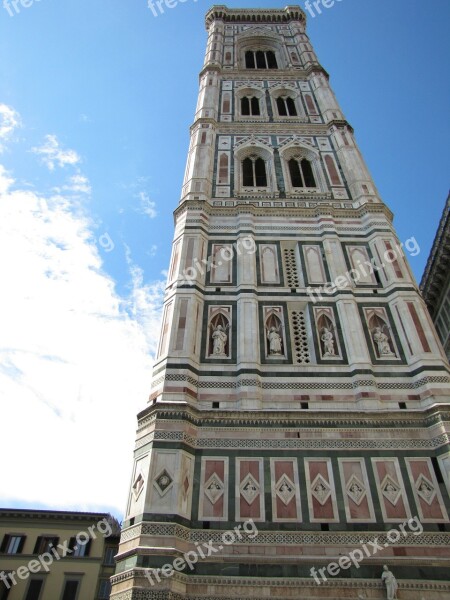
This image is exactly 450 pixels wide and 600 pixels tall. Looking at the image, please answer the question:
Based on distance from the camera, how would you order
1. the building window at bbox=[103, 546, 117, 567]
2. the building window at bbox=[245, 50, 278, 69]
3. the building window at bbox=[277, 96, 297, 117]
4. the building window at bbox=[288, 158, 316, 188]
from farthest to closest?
the building window at bbox=[245, 50, 278, 69]
the building window at bbox=[103, 546, 117, 567]
the building window at bbox=[277, 96, 297, 117]
the building window at bbox=[288, 158, 316, 188]

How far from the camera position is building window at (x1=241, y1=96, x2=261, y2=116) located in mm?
19378

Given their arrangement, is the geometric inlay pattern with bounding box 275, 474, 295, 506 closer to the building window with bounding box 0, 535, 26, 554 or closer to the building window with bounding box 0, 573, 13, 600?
the building window with bounding box 0, 573, 13, 600

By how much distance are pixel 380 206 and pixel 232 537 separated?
932cm

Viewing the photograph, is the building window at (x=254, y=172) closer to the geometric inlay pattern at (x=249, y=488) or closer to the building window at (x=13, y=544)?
the geometric inlay pattern at (x=249, y=488)

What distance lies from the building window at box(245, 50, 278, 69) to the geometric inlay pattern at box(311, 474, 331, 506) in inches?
767

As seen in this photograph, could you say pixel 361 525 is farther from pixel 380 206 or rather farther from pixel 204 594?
pixel 380 206

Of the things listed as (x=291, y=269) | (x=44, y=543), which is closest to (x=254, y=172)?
(x=291, y=269)

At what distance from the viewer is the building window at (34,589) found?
19812 mm

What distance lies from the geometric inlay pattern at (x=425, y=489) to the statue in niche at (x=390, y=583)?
1.34 metres

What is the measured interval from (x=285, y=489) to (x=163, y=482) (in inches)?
70.8

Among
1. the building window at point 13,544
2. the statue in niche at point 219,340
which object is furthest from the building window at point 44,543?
the statue in niche at point 219,340

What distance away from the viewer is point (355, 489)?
808 centimetres

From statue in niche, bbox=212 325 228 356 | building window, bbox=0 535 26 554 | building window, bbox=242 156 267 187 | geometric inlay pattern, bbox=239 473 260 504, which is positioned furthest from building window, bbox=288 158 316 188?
building window, bbox=0 535 26 554

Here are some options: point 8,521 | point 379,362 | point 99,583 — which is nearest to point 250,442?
point 379,362
